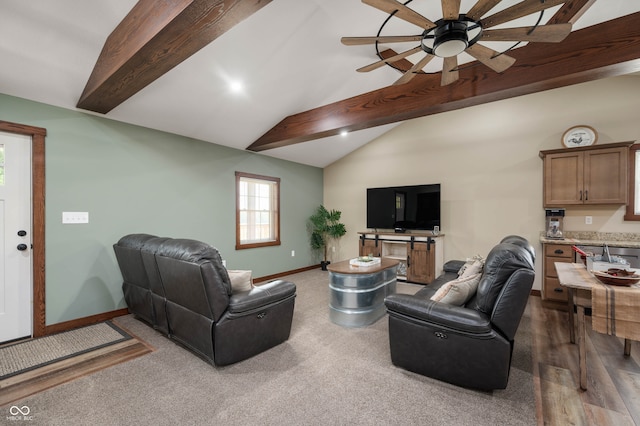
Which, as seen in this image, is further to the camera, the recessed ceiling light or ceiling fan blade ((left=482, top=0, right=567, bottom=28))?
the recessed ceiling light

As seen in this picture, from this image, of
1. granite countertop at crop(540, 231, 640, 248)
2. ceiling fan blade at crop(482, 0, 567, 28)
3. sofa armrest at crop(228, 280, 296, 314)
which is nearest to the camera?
ceiling fan blade at crop(482, 0, 567, 28)

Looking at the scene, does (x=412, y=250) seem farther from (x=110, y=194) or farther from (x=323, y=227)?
(x=110, y=194)

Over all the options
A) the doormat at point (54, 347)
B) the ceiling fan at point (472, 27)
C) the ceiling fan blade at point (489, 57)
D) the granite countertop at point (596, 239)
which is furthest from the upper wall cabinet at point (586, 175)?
the doormat at point (54, 347)

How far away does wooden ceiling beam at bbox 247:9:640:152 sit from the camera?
7.43 ft

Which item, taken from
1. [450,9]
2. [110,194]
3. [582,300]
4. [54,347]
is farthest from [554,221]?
[54,347]

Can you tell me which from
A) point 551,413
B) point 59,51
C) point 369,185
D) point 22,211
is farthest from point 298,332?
point 369,185

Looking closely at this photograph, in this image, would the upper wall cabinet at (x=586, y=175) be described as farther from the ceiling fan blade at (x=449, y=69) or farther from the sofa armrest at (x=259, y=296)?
the sofa armrest at (x=259, y=296)

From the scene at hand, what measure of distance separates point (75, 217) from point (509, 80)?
484 centimetres

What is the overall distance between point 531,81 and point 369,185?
3.74 m

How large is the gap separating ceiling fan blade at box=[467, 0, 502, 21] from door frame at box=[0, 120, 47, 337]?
13.5 ft

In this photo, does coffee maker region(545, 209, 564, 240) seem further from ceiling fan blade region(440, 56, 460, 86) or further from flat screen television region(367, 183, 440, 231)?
ceiling fan blade region(440, 56, 460, 86)

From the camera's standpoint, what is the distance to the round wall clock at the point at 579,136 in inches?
158

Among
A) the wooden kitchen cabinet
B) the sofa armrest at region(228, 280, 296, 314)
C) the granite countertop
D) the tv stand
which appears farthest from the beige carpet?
the tv stand

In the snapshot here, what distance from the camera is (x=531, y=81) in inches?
101
